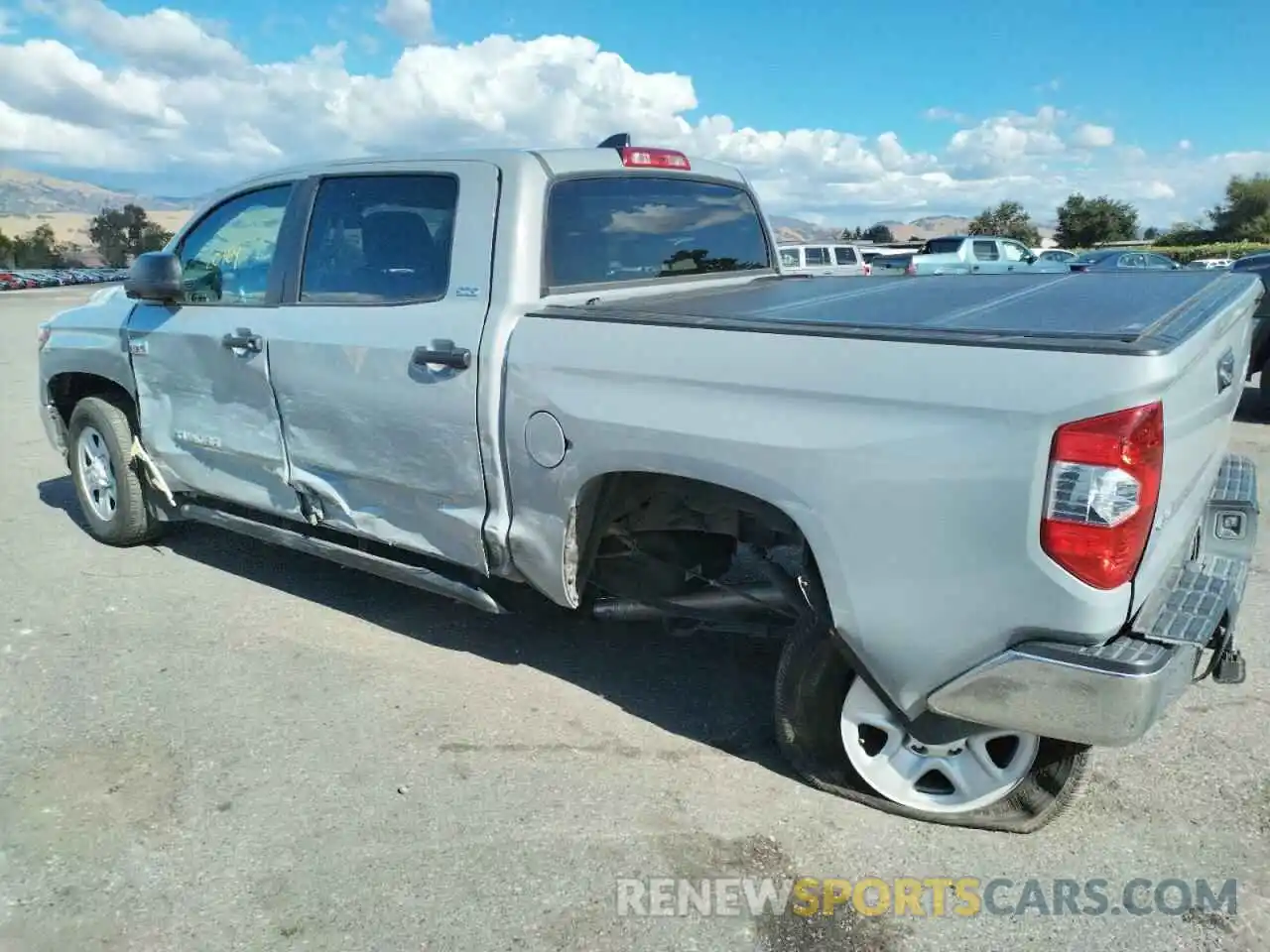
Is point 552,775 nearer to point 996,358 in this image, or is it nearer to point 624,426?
point 624,426

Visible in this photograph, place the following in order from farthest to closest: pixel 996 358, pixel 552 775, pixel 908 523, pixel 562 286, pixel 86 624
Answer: pixel 86 624
pixel 562 286
pixel 552 775
pixel 908 523
pixel 996 358

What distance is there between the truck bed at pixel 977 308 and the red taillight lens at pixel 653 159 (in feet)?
1.89

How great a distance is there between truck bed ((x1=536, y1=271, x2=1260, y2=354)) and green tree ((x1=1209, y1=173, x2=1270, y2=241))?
71561 millimetres

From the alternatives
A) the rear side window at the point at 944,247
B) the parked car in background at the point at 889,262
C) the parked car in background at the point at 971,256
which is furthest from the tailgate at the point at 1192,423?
the rear side window at the point at 944,247

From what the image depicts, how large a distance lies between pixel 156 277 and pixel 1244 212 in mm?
80681

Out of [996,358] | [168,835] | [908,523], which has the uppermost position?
[996,358]

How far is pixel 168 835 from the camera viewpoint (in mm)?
2848

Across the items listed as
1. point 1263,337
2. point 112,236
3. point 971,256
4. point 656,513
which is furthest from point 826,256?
point 112,236

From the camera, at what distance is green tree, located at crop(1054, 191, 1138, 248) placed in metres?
71.6

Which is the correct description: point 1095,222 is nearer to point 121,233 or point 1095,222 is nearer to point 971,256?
point 971,256

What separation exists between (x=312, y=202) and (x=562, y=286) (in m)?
1.26

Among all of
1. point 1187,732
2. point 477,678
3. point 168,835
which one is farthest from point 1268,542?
point 168,835

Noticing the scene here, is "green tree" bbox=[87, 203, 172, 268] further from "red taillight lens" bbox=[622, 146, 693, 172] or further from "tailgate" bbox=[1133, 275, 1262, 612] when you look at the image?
"tailgate" bbox=[1133, 275, 1262, 612]

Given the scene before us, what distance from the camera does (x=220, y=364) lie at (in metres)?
4.23
